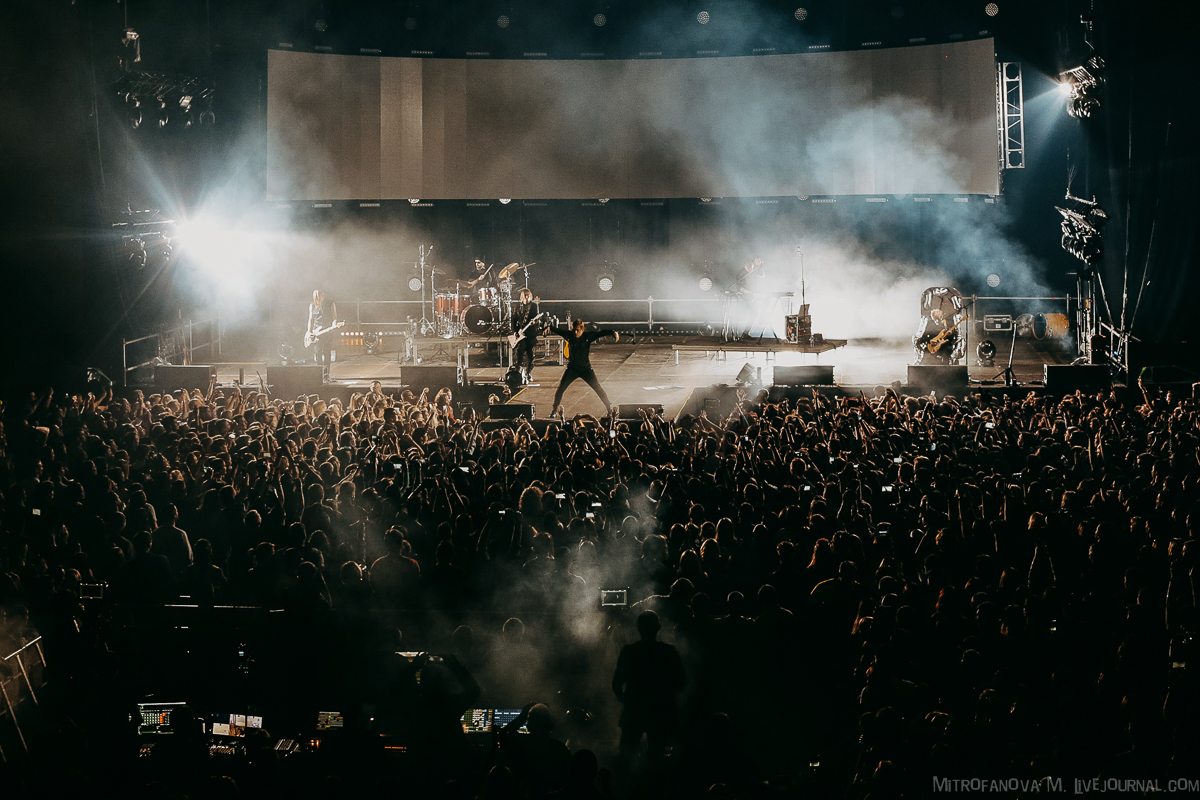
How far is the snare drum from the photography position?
20.1 metres

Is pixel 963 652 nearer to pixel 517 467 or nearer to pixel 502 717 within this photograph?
pixel 502 717

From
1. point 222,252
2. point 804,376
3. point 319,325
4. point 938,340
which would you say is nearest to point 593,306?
point 319,325

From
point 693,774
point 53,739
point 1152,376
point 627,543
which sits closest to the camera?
point 693,774

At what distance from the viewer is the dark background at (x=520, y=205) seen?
12539mm

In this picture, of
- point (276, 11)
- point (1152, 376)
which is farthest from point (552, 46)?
point (1152, 376)

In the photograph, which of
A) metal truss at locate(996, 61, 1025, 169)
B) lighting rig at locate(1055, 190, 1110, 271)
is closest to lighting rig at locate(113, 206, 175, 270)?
lighting rig at locate(1055, 190, 1110, 271)

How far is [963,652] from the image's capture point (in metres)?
4.04

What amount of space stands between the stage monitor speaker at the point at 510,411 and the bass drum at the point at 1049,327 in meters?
12.4

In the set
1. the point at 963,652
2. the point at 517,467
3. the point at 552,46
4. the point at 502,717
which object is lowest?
the point at 502,717

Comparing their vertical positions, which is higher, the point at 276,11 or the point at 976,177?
the point at 276,11

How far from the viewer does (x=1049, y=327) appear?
1919 centimetres

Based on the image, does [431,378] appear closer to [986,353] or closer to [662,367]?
[662,367]

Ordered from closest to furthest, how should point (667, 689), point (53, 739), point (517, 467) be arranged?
point (53, 739), point (667, 689), point (517, 467)

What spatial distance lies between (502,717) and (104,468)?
419 centimetres
